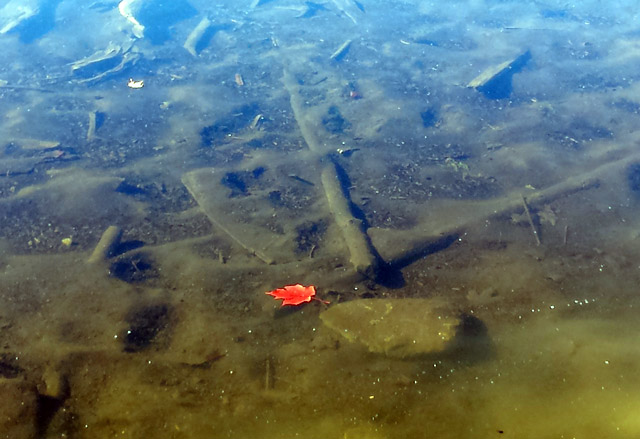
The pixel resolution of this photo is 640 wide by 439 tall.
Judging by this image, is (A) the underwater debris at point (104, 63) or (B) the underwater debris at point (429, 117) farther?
(A) the underwater debris at point (104, 63)

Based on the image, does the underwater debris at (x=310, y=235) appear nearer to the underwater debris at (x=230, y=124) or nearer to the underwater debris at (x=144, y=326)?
the underwater debris at (x=144, y=326)

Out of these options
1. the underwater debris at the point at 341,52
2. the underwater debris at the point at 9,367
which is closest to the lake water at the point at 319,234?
the underwater debris at the point at 9,367

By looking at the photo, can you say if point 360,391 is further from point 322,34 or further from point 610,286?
point 322,34

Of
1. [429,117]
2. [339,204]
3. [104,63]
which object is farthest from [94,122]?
[429,117]

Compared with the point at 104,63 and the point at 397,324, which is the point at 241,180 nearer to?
the point at 397,324

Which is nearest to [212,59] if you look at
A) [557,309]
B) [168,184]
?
[168,184]

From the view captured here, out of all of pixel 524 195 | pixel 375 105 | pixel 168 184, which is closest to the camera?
pixel 524 195
